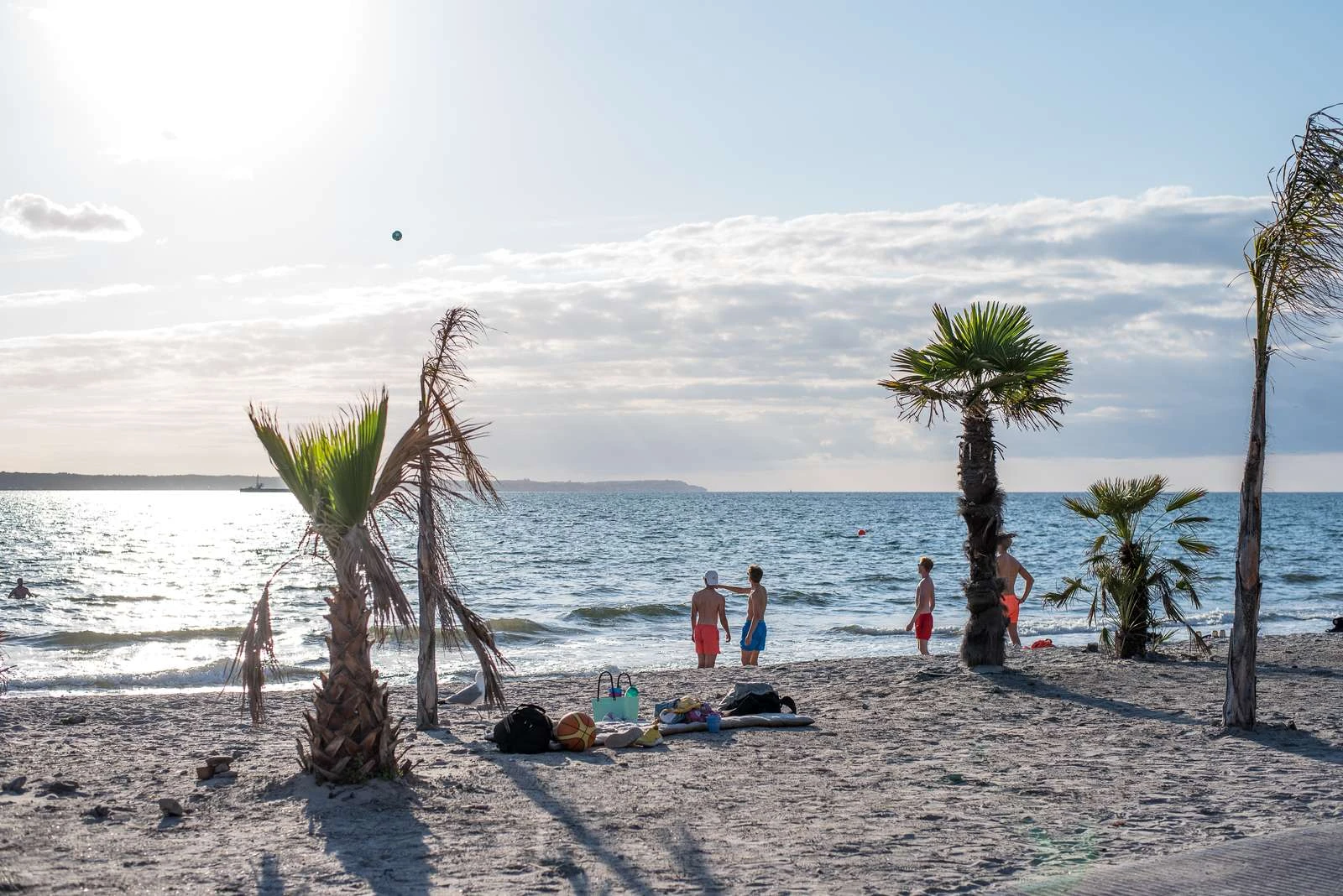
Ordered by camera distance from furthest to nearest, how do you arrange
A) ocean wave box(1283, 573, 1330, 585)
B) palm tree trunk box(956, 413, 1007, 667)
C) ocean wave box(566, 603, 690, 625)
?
1. ocean wave box(1283, 573, 1330, 585)
2. ocean wave box(566, 603, 690, 625)
3. palm tree trunk box(956, 413, 1007, 667)

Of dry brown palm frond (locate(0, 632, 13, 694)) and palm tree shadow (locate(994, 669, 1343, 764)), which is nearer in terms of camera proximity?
dry brown palm frond (locate(0, 632, 13, 694))

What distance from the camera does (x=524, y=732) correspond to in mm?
8992

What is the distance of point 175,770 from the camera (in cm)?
850

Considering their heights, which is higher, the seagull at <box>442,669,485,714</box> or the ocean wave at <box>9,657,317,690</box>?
the seagull at <box>442,669,485,714</box>

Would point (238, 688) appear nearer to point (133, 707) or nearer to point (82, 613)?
point (133, 707)

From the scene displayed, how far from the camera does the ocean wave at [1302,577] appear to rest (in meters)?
38.3

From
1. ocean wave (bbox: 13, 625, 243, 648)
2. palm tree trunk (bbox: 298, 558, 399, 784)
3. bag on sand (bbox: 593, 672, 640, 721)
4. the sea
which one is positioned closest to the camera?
palm tree trunk (bbox: 298, 558, 399, 784)

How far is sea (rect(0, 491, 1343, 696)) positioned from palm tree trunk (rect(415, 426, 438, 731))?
1.45 ft

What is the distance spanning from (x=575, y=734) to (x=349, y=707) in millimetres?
2340

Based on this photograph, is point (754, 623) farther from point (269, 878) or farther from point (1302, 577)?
point (1302, 577)

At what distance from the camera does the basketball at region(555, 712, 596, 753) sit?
9078 mm

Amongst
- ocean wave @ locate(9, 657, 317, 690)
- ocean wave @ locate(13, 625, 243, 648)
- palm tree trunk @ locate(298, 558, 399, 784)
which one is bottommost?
ocean wave @ locate(13, 625, 243, 648)

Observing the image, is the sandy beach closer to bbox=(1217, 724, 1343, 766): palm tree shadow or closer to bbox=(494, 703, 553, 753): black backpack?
bbox=(1217, 724, 1343, 766): palm tree shadow

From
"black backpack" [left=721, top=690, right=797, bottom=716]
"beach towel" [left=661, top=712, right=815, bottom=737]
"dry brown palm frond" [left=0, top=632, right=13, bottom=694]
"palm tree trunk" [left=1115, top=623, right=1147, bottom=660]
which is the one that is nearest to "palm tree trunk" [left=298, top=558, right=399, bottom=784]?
"dry brown palm frond" [left=0, top=632, right=13, bottom=694]
